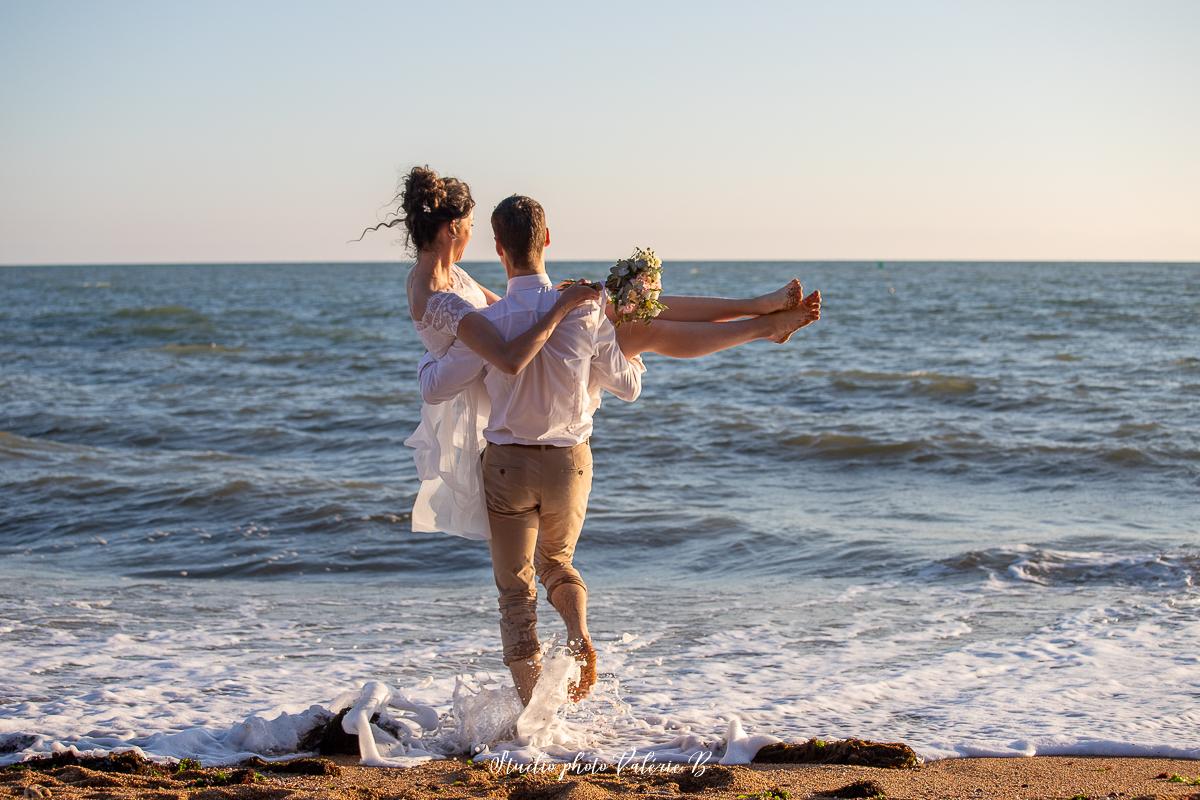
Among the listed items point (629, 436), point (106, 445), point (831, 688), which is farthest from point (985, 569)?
point (106, 445)

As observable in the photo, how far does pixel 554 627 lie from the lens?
6.25 m

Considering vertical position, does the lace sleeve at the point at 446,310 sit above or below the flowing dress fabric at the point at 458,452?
above

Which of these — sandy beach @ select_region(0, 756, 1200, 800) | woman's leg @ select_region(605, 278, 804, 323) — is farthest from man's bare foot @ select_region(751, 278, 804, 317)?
sandy beach @ select_region(0, 756, 1200, 800)

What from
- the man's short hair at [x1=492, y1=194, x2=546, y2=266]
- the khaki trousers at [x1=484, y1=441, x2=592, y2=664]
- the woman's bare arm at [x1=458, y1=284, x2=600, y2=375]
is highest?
the man's short hair at [x1=492, y1=194, x2=546, y2=266]

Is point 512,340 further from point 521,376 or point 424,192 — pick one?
point 424,192

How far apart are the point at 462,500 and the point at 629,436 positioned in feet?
28.3

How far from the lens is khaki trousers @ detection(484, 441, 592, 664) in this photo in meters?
4.06

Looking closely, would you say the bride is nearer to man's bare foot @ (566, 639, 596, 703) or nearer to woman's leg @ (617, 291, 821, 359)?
woman's leg @ (617, 291, 821, 359)

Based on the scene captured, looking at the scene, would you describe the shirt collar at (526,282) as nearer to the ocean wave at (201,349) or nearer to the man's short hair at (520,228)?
the man's short hair at (520,228)

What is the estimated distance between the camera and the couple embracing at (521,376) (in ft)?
12.8

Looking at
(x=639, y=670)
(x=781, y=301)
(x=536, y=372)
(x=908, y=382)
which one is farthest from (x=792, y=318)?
(x=908, y=382)

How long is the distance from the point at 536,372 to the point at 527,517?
0.56m

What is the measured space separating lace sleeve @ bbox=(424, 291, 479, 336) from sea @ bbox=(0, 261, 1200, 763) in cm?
128

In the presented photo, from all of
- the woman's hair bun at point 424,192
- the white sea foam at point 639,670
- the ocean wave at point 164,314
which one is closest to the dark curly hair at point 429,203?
the woman's hair bun at point 424,192
